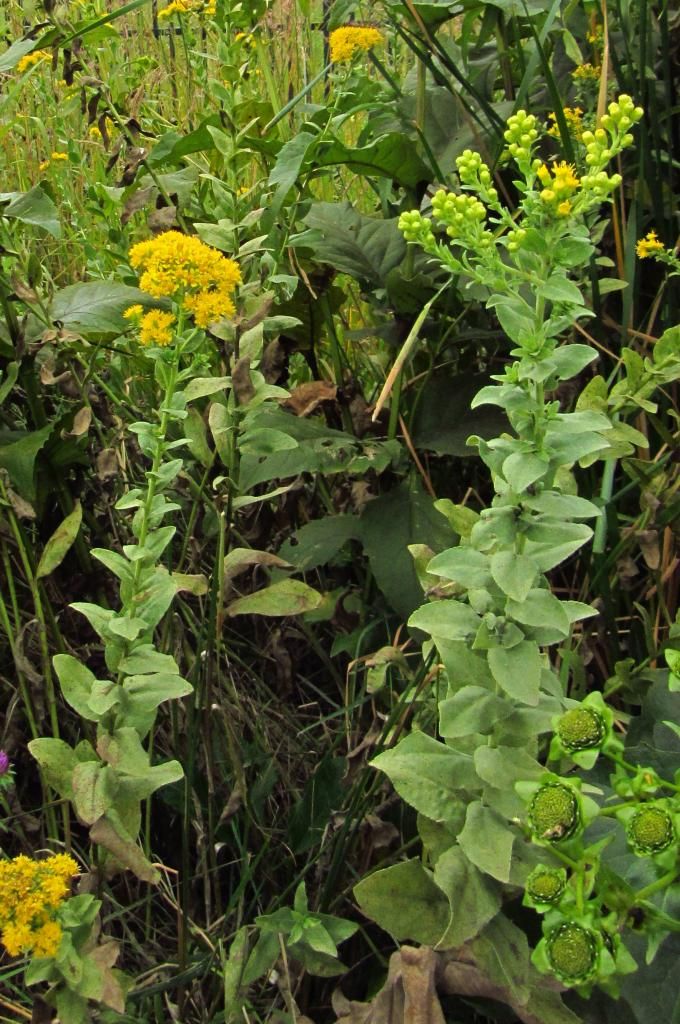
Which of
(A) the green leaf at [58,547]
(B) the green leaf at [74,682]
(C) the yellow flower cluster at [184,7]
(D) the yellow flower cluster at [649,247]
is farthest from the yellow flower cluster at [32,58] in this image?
(B) the green leaf at [74,682]

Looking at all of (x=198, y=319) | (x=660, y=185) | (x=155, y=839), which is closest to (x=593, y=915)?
(x=198, y=319)

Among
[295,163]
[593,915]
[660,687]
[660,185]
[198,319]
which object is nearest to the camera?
[593,915]

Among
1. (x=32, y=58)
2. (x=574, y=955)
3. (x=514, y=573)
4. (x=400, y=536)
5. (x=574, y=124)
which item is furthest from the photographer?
(x=32, y=58)

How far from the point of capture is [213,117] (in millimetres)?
1410

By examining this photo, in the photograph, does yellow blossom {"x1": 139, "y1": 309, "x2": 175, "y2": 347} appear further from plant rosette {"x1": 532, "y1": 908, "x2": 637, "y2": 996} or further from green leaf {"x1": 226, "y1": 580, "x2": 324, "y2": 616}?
plant rosette {"x1": 532, "y1": 908, "x2": 637, "y2": 996}

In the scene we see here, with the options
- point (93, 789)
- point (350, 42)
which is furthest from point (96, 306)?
point (93, 789)

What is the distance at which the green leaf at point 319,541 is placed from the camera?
1302 mm

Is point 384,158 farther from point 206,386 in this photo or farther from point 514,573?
point 514,573

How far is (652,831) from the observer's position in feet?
2.18

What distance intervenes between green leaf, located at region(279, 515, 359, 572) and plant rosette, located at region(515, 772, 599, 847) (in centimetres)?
61

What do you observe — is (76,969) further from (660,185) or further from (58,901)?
(660,185)

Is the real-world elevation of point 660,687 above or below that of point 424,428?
below

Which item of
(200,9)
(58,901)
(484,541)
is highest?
(200,9)

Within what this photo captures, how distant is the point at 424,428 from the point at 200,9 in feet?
2.73
